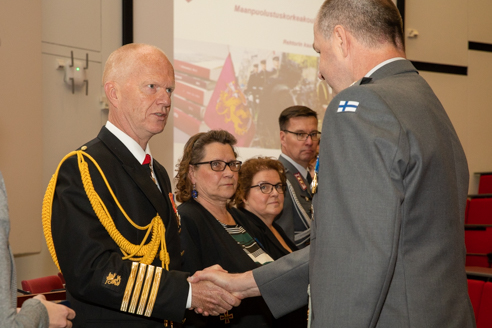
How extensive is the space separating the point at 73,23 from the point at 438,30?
200 inches

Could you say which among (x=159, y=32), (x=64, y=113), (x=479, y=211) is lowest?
(x=479, y=211)

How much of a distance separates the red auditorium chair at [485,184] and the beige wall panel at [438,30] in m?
1.67

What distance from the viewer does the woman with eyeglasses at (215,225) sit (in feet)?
8.46

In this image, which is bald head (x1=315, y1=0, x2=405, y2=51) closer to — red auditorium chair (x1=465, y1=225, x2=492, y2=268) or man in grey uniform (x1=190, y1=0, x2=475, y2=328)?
man in grey uniform (x1=190, y1=0, x2=475, y2=328)

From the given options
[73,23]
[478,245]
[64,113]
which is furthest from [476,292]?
[73,23]

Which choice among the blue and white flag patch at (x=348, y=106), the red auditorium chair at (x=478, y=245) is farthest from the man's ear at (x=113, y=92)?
the red auditorium chair at (x=478, y=245)

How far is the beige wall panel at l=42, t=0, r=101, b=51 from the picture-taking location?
15.9ft

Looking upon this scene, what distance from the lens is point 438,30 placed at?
291 inches

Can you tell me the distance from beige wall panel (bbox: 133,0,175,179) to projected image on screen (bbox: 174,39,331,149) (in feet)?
0.35

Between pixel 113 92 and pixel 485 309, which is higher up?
pixel 113 92

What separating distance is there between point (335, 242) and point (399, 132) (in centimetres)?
31

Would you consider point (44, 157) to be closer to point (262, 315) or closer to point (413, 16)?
point (262, 315)

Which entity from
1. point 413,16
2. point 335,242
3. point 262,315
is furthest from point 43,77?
point 413,16

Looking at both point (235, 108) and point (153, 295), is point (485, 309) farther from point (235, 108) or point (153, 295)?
point (235, 108)
